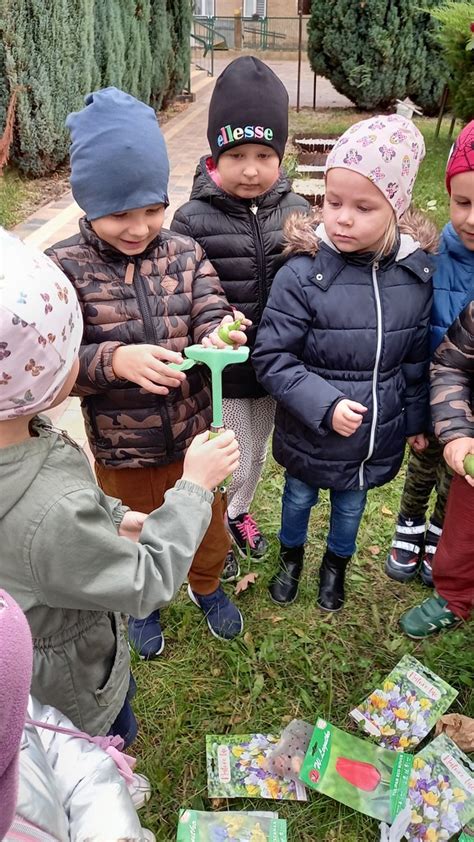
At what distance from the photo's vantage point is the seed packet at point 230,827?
165 cm

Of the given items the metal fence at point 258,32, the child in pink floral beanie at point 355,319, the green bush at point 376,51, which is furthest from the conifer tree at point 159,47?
the metal fence at point 258,32

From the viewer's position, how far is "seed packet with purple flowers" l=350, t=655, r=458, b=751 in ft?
6.29

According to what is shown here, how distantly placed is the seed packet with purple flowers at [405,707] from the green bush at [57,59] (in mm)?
6650

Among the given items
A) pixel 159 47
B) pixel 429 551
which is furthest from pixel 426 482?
pixel 159 47

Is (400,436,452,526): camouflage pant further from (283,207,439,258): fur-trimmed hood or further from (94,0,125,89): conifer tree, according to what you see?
(94,0,125,89): conifer tree

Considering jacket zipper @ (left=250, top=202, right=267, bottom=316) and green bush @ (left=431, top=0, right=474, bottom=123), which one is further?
green bush @ (left=431, top=0, right=474, bottom=123)

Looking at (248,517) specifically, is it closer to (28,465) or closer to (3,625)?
(28,465)

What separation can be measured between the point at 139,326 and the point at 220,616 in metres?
1.04

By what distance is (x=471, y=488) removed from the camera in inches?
79.7

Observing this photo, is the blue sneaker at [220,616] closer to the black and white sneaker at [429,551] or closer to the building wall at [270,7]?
the black and white sneaker at [429,551]

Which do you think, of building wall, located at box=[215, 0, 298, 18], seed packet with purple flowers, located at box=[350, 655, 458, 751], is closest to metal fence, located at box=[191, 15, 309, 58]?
building wall, located at box=[215, 0, 298, 18]

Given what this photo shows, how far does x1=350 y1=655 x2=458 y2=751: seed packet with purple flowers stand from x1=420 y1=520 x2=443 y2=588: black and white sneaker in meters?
0.49

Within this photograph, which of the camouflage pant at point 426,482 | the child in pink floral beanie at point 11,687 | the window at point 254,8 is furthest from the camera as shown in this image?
the window at point 254,8

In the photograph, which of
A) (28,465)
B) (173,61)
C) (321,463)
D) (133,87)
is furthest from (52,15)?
(28,465)
